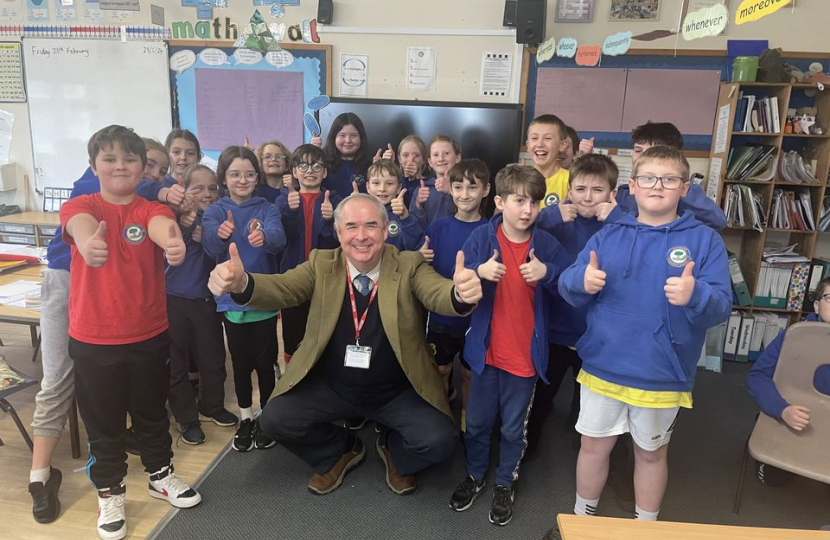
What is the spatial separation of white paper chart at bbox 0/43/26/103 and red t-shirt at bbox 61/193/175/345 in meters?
4.33

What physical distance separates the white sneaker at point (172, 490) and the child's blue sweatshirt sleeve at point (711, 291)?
196 centimetres

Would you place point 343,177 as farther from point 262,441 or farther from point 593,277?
point 593,277

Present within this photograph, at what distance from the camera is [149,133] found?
4.90 meters

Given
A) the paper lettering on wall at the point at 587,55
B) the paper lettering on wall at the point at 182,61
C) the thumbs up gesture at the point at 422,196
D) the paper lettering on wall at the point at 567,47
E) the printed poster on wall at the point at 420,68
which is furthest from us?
the paper lettering on wall at the point at 182,61

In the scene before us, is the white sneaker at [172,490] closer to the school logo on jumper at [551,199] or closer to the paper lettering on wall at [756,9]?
the school logo on jumper at [551,199]

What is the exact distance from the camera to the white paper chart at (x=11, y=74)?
489cm

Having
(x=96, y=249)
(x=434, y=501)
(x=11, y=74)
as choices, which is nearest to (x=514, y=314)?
(x=434, y=501)

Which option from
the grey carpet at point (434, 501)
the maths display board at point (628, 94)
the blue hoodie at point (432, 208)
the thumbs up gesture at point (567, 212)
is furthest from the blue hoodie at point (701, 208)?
the maths display board at point (628, 94)

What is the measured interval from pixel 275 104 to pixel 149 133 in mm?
1275

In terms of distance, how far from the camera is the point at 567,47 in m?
3.89

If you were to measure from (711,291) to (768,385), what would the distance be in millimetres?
943

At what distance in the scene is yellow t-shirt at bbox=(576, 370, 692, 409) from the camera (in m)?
1.69

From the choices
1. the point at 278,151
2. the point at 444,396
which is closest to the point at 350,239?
the point at 444,396

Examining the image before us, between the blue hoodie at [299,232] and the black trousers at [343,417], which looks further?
the blue hoodie at [299,232]
